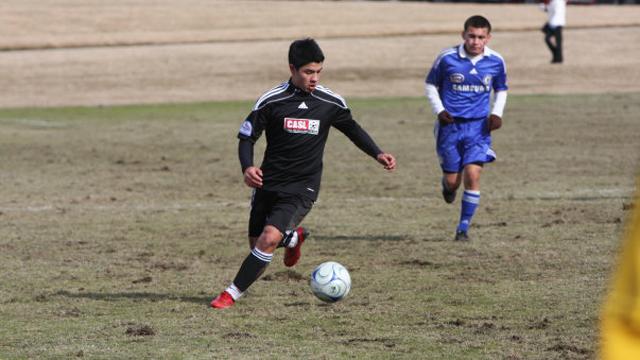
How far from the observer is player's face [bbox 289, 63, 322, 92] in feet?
28.2

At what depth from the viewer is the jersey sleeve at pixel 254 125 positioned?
874 cm

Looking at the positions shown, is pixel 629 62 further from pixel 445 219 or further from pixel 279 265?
pixel 279 265

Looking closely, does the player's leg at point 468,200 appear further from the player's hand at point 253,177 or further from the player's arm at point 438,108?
the player's hand at point 253,177

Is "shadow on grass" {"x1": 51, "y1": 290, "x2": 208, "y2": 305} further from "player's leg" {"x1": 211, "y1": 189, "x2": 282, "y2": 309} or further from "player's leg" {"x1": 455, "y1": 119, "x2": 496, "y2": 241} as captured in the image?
"player's leg" {"x1": 455, "y1": 119, "x2": 496, "y2": 241}

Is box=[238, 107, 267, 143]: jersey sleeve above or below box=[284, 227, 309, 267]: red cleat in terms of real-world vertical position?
above

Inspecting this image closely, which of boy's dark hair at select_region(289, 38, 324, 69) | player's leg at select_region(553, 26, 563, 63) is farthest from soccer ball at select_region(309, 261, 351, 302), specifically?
player's leg at select_region(553, 26, 563, 63)

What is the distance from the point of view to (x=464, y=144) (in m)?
12.0

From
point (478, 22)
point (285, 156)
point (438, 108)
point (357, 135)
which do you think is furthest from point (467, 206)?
point (285, 156)

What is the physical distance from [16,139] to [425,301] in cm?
1452

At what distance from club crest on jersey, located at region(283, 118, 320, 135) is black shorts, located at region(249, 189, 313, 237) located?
0.45 metres

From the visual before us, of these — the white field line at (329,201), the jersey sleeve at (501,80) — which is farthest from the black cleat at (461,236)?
the white field line at (329,201)

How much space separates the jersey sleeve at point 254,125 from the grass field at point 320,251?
1.21m

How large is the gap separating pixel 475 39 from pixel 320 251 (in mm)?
2455

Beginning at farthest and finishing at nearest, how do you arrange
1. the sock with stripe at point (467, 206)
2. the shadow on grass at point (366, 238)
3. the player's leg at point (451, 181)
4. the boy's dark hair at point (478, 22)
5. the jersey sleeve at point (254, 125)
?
the shadow on grass at point (366, 238)
the player's leg at point (451, 181)
the sock with stripe at point (467, 206)
the boy's dark hair at point (478, 22)
the jersey sleeve at point (254, 125)
